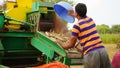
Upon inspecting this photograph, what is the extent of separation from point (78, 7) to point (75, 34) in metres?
0.40

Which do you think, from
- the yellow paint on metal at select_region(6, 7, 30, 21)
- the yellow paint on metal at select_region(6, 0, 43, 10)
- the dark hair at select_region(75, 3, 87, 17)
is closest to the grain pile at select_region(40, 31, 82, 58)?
the yellow paint on metal at select_region(6, 7, 30, 21)

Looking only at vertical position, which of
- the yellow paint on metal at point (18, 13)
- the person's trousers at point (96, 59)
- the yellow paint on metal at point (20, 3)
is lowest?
the person's trousers at point (96, 59)

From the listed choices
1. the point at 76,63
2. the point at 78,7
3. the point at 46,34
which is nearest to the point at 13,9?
the point at 46,34

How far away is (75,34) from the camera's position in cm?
485

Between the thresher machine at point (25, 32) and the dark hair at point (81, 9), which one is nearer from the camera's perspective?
the dark hair at point (81, 9)

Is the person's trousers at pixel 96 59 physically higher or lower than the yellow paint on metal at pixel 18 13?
lower

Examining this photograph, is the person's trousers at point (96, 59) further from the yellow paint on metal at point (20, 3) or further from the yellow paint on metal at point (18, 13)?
the yellow paint on metal at point (20, 3)

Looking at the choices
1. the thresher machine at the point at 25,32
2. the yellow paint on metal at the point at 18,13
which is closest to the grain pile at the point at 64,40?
the thresher machine at the point at 25,32

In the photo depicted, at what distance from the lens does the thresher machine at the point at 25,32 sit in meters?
8.16

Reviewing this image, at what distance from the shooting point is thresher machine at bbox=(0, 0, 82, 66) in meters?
8.16

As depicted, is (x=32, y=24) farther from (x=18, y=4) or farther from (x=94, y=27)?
(x=94, y=27)

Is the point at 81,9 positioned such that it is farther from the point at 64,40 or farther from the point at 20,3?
the point at 20,3

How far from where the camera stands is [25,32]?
27.5ft

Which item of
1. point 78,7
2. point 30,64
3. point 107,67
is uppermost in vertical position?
point 78,7
